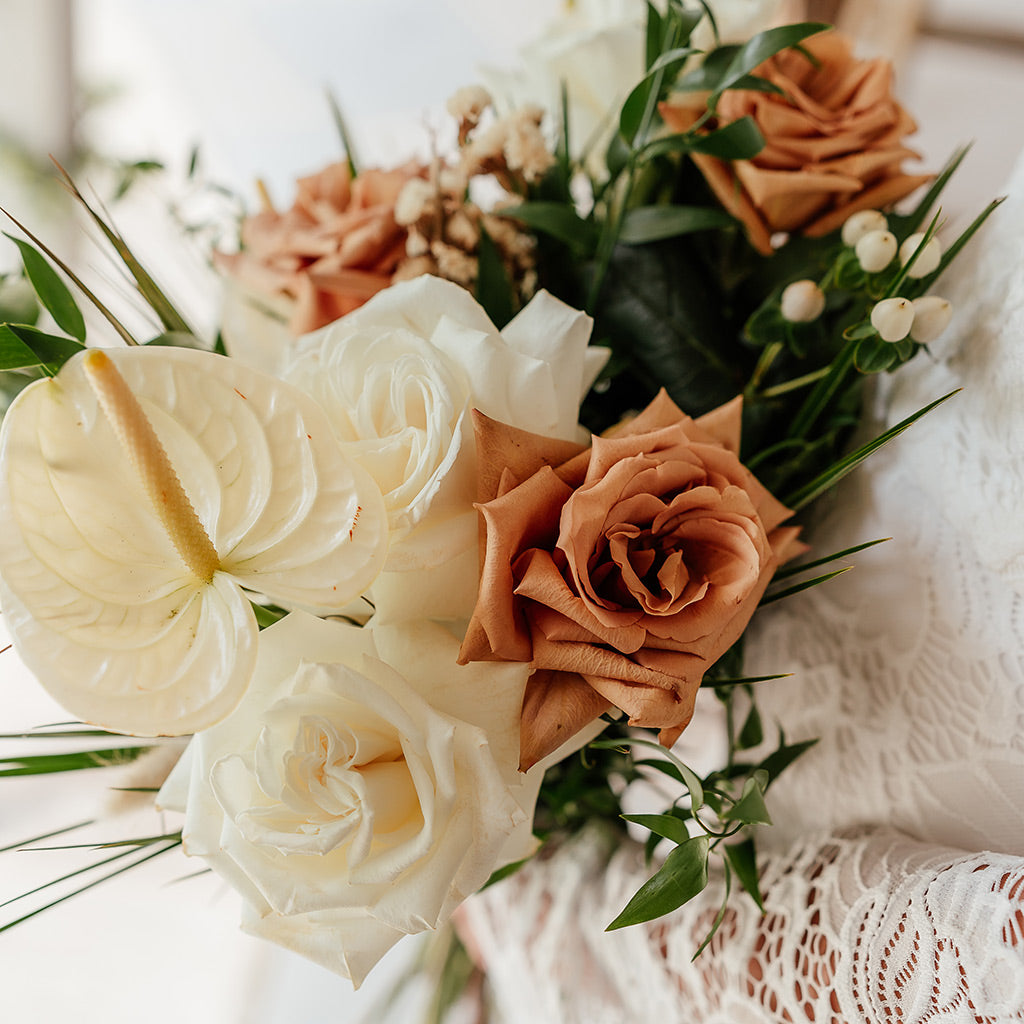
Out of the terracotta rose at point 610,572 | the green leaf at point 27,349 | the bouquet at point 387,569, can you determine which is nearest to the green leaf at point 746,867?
the bouquet at point 387,569

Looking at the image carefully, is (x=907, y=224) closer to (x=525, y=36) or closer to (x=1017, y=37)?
(x=1017, y=37)

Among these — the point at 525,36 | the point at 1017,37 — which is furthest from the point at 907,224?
the point at 525,36

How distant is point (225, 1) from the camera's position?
1037 mm

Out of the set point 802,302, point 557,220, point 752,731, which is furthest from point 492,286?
point 752,731

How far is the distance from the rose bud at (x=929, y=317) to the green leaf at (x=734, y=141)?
0.36ft

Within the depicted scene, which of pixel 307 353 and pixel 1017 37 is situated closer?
pixel 307 353

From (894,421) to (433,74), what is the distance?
86 cm

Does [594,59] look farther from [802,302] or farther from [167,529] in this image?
[167,529]

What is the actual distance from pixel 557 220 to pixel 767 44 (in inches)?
4.8

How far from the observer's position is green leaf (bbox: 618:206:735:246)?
395 millimetres

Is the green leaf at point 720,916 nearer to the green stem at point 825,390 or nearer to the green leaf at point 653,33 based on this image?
the green stem at point 825,390

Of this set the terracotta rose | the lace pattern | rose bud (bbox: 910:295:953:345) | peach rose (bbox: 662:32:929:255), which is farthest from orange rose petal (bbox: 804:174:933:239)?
the lace pattern

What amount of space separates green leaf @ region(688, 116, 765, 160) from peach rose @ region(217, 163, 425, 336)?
0.17m

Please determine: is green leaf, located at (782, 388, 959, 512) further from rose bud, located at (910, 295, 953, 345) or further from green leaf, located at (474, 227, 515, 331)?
green leaf, located at (474, 227, 515, 331)
